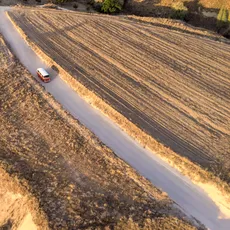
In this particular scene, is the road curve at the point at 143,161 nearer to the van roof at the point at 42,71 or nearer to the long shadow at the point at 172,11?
the van roof at the point at 42,71

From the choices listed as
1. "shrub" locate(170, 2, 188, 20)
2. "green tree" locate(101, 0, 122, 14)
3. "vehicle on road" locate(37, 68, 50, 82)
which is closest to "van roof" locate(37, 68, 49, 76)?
"vehicle on road" locate(37, 68, 50, 82)

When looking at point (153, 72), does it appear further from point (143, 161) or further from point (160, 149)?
point (143, 161)

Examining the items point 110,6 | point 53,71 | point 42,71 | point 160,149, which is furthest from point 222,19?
point 160,149

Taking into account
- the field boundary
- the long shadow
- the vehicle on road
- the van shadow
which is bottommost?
the long shadow

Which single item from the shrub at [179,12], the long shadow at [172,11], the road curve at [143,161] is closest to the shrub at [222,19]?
the long shadow at [172,11]

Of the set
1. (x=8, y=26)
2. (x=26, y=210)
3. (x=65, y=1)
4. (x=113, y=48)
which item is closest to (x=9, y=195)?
(x=26, y=210)

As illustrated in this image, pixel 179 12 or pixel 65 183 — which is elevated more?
pixel 179 12

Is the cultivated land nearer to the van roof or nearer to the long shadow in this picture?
the van roof
